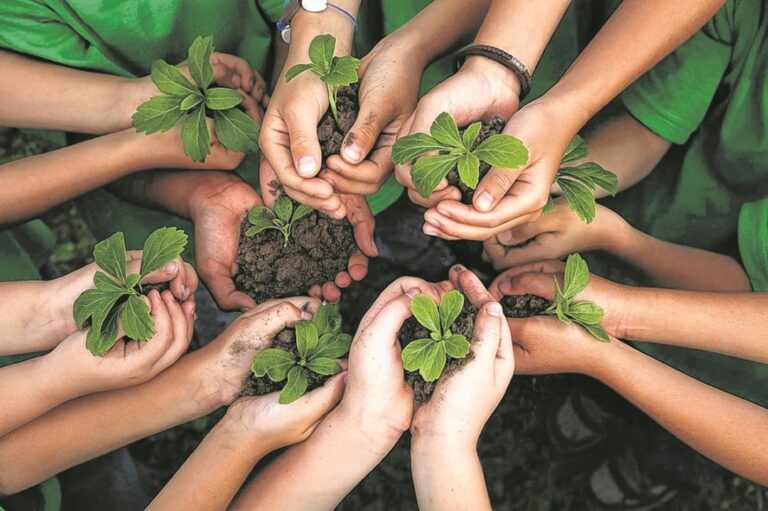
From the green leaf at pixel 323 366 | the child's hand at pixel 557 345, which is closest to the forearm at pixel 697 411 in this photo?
the child's hand at pixel 557 345

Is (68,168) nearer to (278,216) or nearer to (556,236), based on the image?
(278,216)

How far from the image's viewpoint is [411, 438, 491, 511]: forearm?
1424 millimetres

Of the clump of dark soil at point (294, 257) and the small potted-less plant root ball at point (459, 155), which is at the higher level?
the small potted-less plant root ball at point (459, 155)

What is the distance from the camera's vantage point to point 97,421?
1.63 metres

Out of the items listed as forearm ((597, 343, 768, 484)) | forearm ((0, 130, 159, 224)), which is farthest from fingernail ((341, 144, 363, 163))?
forearm ((597, 343, 768, 484))

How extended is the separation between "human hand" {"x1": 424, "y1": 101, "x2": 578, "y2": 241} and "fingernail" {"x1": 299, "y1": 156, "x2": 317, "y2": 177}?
10.2 inches

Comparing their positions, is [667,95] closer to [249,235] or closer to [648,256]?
[648,256]

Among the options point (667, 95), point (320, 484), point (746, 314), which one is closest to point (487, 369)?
point (320, 484)

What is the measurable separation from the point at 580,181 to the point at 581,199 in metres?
0.06

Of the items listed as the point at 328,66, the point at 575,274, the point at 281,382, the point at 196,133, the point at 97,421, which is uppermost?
the point at 328,66

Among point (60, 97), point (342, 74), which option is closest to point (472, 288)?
point (342, 74)

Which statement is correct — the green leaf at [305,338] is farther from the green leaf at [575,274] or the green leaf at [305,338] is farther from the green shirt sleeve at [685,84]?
the green shirt sleeve at [685,84]

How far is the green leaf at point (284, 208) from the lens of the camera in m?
1.61

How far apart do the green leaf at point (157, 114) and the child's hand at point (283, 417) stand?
0.68 metres
